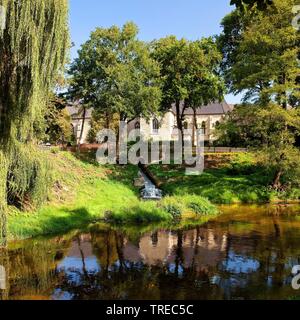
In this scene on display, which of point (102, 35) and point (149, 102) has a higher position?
point (102, 35)

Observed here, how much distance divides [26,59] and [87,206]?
45.3 ft

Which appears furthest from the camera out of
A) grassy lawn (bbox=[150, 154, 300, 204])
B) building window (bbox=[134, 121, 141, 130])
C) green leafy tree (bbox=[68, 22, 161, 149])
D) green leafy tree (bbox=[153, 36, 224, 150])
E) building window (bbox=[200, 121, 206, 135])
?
building window (bbox=[200, 121, 206, 135])

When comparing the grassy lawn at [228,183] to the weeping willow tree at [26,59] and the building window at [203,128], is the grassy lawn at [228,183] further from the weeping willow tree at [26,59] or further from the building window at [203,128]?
the building window at [203,128]

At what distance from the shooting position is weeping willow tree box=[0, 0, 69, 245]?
11812mm

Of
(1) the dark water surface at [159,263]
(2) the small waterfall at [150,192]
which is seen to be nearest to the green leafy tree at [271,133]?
(2) the small waterfall at [150,192]

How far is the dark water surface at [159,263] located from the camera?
1223 centimetres

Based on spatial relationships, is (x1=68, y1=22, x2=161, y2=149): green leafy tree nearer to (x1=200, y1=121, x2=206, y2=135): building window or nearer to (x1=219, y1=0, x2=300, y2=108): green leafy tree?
(x1=219, y1=0, x2=300, y2=108): green leafy tree

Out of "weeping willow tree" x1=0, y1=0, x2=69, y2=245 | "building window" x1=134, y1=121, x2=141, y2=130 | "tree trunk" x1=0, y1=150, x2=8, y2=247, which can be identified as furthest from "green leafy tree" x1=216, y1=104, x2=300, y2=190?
"building window" x1=134, y1=121, x2=141, y2=130

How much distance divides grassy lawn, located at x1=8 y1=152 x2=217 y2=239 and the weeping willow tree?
682cm

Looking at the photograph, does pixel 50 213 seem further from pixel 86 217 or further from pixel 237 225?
pixel 237 225

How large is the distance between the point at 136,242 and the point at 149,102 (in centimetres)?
2000
